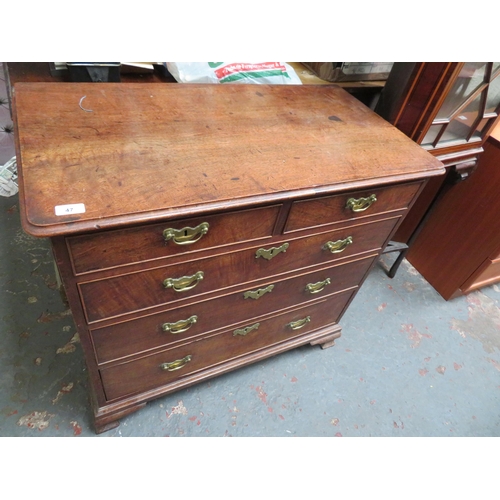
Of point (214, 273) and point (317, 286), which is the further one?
point (317, 286)

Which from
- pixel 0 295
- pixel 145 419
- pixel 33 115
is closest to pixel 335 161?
pixel 33 115

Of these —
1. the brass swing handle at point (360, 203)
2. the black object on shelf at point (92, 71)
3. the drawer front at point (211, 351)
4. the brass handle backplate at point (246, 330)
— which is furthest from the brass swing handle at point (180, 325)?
the black object on shelf at point (92, 71)

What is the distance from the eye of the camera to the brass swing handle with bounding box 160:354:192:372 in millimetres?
1141

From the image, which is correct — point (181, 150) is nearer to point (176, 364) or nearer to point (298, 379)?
point (176, 364)

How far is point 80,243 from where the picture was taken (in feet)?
2.22

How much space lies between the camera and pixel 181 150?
822 millimetres

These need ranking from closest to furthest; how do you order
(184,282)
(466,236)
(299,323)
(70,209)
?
(70,209)
(184,282)
(299,323)
(466,236)

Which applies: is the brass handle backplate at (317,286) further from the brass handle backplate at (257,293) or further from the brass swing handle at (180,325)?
the brass swing handle at (180,325)

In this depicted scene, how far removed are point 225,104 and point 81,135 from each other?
1.38ft

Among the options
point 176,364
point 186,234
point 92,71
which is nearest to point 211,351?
point 176,364

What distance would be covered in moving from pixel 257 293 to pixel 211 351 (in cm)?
31

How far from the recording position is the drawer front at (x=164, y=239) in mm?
696

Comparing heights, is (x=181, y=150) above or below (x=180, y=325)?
above

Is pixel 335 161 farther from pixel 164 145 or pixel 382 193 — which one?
pixel 164 145
